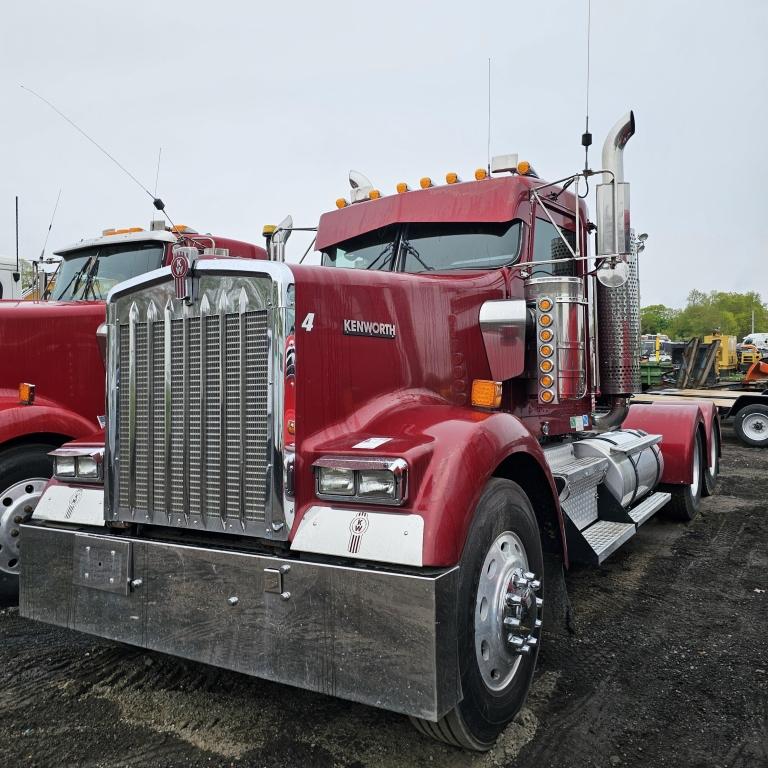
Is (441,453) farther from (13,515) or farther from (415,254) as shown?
(13,515)

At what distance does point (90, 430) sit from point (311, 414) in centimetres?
281

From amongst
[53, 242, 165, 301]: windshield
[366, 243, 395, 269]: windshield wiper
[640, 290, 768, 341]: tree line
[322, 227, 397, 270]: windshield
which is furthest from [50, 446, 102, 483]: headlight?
[640, 290, 768, 341]: tree line

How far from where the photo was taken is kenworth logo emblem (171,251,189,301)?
122 inches

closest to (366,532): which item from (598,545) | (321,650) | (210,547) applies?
(321,650)

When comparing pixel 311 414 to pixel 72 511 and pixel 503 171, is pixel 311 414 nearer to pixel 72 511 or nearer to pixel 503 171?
pixel 72 511

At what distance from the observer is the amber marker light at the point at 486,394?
387 cm

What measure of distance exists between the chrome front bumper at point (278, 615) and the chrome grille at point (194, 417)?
0.19 m

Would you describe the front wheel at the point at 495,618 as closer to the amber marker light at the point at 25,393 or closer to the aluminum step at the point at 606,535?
the aluminum step at the point at 606,535

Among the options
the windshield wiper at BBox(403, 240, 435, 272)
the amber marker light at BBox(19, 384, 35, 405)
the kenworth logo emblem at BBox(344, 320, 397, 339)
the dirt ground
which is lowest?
the dirt ground

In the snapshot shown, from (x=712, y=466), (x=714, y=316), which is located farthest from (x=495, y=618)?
(x=714, y=316)

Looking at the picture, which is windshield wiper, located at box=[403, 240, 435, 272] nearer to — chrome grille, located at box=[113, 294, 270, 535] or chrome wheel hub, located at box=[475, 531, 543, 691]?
chrome grille, located at box=[113, 294, 270, 535]

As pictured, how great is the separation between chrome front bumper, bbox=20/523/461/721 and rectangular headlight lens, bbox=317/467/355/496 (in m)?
0.29

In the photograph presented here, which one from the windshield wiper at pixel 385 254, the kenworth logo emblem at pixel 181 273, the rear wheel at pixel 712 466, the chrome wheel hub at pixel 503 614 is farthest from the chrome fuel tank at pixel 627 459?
the kenworth logo emblem at pixel 181 273

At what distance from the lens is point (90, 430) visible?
5.11m
